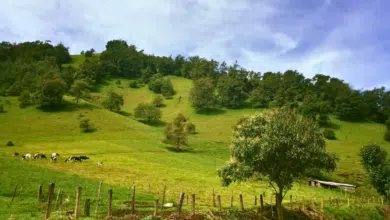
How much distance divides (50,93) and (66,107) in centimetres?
795

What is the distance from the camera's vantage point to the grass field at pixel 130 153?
4619 centimetres

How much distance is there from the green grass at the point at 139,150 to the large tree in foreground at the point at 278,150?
8.25 metres

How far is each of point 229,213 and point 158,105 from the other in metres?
143

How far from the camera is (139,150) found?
88.2m

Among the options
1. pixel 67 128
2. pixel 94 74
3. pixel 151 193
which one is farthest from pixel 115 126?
pixel 94 74

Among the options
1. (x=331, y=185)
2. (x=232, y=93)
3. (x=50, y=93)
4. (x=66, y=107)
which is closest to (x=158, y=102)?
(x=232, y=93)

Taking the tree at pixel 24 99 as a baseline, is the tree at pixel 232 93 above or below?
above

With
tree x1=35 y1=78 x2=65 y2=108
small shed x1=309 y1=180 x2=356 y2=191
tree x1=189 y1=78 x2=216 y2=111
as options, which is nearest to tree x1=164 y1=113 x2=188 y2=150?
small shed x1=309 y1=180 x2=356 y2=191

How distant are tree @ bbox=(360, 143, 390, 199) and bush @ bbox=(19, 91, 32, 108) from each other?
116m

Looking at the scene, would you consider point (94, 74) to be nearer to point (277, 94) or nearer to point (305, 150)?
point (277, 94)

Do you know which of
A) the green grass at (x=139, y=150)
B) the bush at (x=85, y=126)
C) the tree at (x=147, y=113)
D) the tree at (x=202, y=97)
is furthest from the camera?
the tree at (x=202, y=97)

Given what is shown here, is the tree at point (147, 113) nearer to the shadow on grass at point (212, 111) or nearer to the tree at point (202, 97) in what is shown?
the shadow on grass at point (212, 111)

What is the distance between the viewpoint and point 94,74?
189 m

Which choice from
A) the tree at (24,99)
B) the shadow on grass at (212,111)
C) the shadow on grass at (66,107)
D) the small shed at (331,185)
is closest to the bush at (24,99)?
the tree at (24,99)
